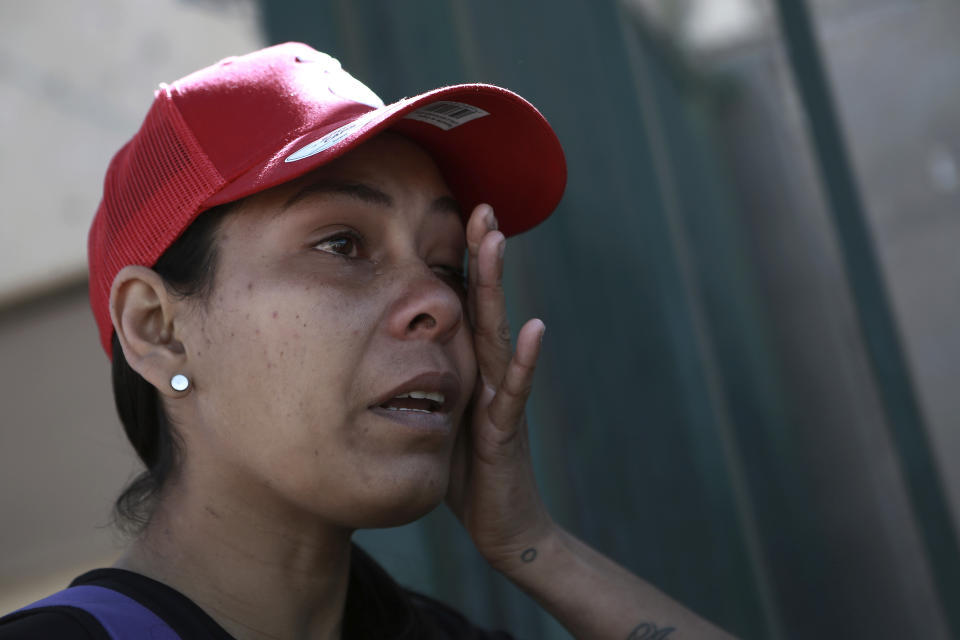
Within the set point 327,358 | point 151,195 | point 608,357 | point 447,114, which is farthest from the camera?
point 608,357

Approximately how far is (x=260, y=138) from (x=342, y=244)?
0.64 feet

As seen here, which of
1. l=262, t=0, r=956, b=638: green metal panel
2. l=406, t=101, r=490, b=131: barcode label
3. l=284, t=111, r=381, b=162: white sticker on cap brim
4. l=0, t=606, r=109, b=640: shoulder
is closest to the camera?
l=0, t=606, r=109, b=640: shoulder

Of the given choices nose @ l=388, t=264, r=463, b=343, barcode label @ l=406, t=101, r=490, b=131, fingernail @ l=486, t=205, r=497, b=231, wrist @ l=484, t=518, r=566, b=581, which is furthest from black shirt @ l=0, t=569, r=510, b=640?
barcode label @ l=406, t=101, r=490, b=131

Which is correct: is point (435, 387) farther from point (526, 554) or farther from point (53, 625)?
point (53, 625)

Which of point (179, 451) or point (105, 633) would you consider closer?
point (105, 633)

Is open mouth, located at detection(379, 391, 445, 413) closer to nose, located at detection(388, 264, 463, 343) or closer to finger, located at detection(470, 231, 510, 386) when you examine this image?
nose, located at detection(388, 264, 463, 343)

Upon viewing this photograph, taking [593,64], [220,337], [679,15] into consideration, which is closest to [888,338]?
[593,64]

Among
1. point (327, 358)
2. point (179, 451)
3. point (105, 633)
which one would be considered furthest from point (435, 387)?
point (105, 633)

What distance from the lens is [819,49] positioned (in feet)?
8.96

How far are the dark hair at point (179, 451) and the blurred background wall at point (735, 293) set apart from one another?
0.39m

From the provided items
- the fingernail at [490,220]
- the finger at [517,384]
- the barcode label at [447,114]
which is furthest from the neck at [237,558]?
the barcode label at [447,114]

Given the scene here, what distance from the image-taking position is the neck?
4.51ft

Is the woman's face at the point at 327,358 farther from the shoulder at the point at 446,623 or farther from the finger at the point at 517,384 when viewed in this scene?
the shoulder at the point at 446,623

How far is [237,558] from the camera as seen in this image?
1.40m
